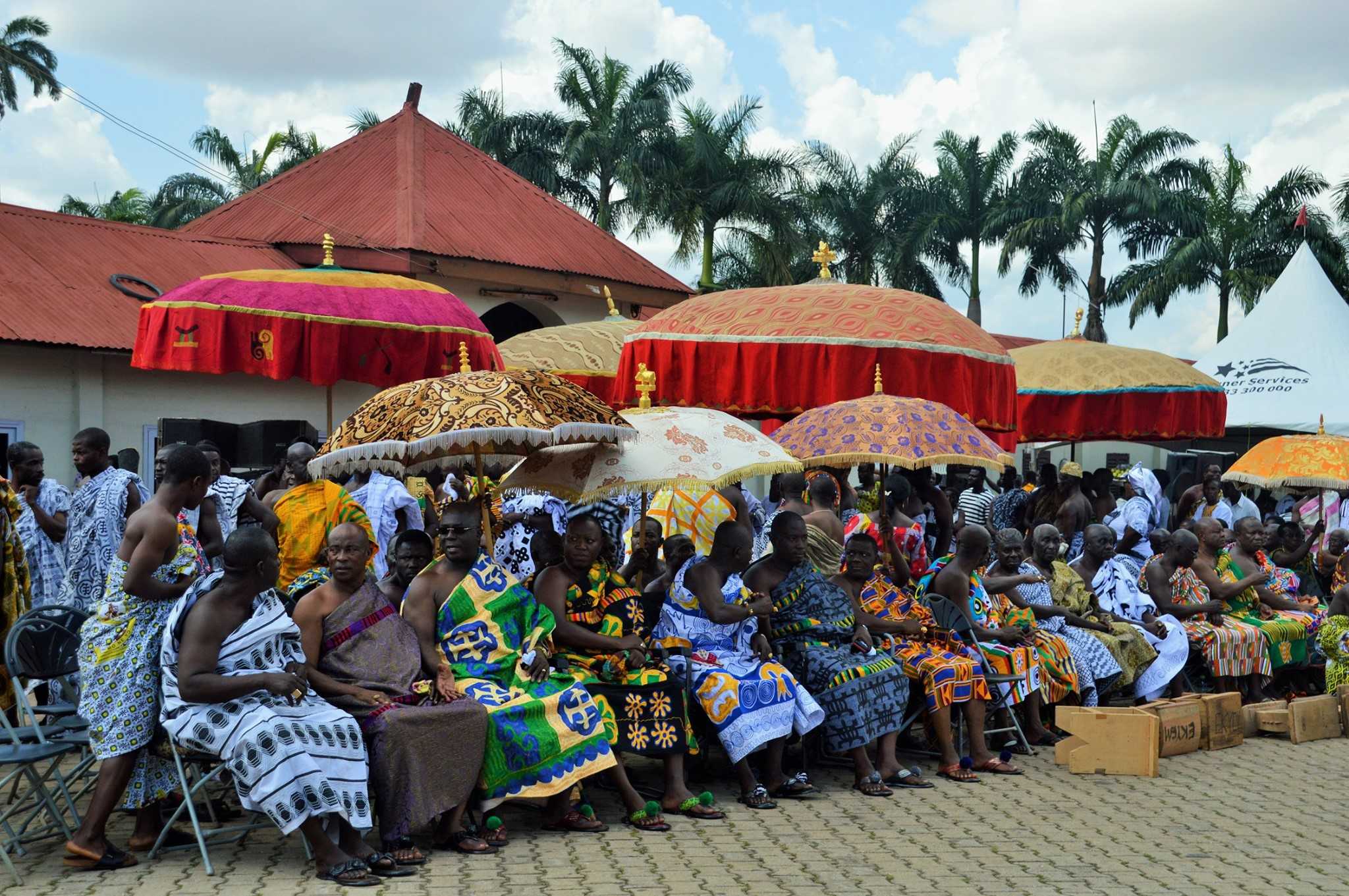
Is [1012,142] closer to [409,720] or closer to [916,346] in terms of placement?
[916,346]

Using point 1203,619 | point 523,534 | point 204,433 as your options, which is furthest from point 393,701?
point 1203,619

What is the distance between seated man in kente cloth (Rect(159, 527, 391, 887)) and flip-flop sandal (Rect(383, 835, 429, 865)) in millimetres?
77

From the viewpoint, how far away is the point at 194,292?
9078 millimetres

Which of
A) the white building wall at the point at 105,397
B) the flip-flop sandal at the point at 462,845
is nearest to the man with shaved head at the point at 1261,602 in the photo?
the flip-flop sandal at the point at 462,845

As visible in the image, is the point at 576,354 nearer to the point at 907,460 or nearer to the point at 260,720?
the point at 907,460

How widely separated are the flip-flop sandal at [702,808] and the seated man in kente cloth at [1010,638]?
7.15 ft

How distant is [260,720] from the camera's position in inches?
218

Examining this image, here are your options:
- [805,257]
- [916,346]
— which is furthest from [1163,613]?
[805,257]

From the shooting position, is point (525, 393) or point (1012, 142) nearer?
point (525, 393)

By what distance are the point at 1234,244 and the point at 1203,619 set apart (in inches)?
1268

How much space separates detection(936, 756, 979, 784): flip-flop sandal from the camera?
26.3 feet

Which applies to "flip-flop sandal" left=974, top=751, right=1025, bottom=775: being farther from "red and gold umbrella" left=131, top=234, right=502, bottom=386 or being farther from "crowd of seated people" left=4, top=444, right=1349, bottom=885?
"red and gold umbrella" left=131, top=234, right=502, bottom=386

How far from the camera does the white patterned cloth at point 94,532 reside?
24.3 feet

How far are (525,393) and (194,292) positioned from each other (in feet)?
11.3
